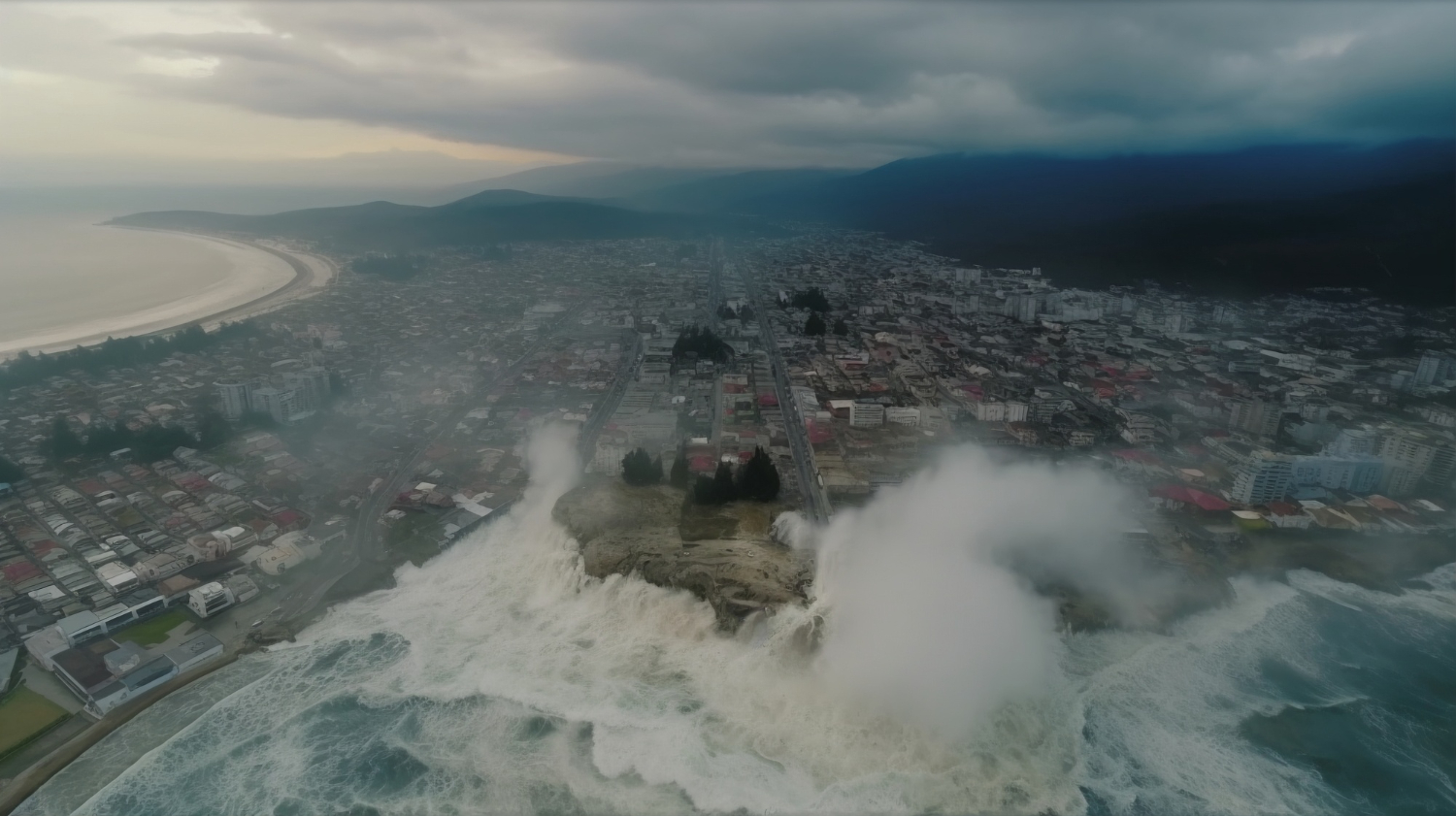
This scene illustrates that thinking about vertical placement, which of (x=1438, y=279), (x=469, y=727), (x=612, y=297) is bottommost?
(x=469, y=727)

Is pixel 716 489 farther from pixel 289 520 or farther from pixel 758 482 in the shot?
pixel 289 520

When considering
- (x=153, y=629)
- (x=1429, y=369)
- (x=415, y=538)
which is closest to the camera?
(x=153, y=629)

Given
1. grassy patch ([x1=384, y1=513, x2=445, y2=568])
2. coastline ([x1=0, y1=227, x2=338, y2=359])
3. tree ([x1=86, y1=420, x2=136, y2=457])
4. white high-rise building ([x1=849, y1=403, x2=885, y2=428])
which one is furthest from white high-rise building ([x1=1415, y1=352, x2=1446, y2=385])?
coastline ([x1=0, y1=227, x2=338, y2=359])

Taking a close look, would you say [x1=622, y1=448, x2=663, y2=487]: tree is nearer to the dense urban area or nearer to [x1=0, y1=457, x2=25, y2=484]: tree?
the dense urban area

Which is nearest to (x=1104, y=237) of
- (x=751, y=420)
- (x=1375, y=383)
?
(x=1375, y=383)

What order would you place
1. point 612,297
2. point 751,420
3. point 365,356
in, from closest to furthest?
point 751,420
point 365,356
point 612,297

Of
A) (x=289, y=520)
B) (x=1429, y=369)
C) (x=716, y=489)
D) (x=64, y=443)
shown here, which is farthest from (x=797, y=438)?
(x=1429, y=369)

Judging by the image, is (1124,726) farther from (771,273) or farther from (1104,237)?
(1104,237)
